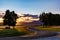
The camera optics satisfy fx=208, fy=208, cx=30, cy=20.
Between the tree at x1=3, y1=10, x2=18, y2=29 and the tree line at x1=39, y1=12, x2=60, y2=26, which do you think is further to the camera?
the tree line at x1=39, y1=12, x2=60, y2=26

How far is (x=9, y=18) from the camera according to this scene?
53.1 metres

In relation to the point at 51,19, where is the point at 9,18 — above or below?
above

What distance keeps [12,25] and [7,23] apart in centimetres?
135

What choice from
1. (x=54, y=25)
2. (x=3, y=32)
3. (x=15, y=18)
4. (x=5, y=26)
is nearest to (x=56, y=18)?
(x=54, y=25)

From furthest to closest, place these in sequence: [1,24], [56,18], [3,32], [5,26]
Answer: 1. [56,18]
2. [5,26]
3. [1,24]
4. [3,32]

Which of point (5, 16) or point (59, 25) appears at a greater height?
point (5, 16)

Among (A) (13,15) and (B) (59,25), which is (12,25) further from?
(B) (59,25)

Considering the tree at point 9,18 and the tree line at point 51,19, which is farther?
the tree line at point 51,19

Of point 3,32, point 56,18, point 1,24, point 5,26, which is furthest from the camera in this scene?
point 56,18

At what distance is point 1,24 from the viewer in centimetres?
4688

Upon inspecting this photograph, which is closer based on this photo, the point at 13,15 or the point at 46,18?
the point at 13,15

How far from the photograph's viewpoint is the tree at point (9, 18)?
51.3 metres

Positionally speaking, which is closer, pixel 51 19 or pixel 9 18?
pixel 9 18

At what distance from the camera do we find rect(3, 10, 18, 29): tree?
168 ft
